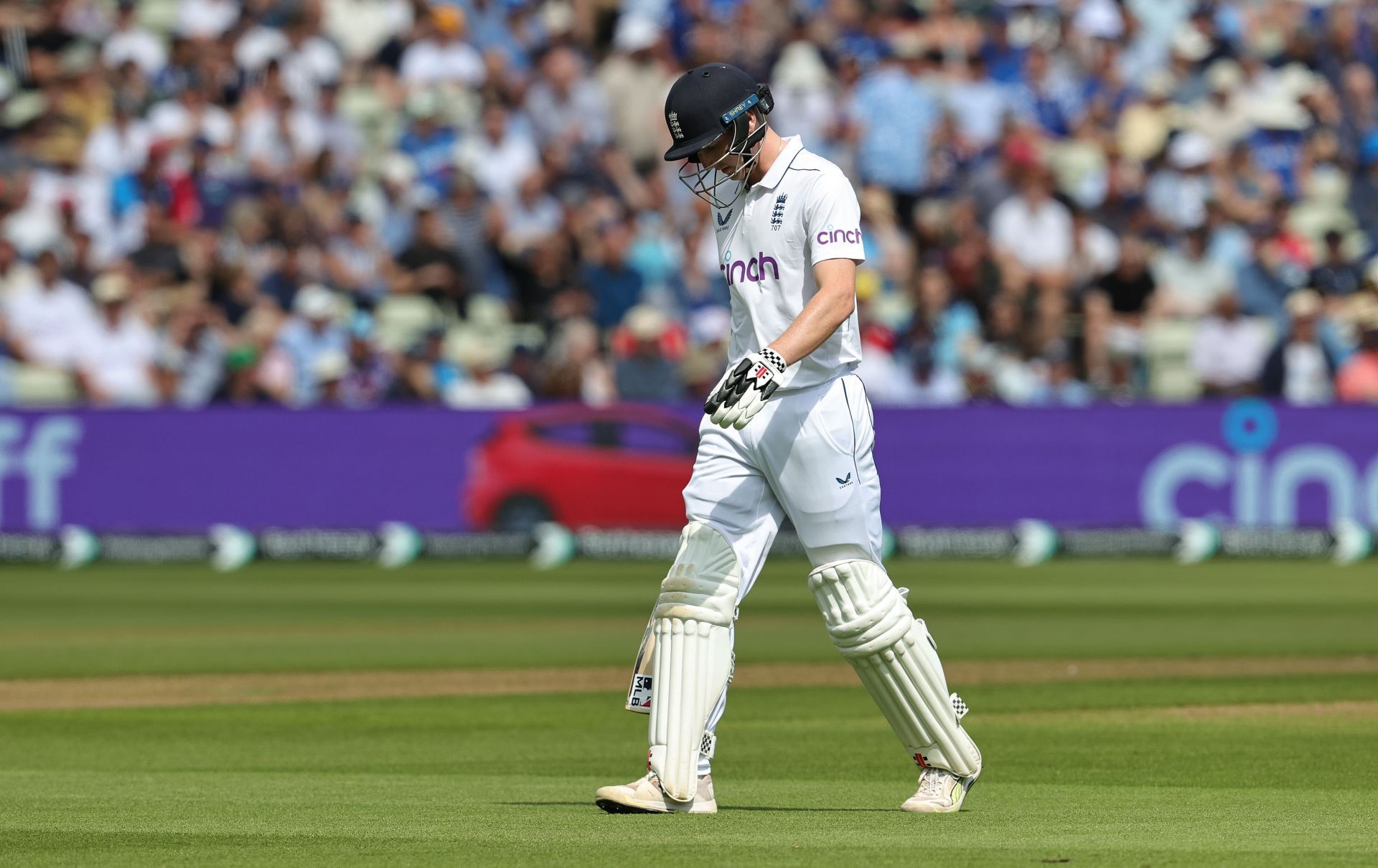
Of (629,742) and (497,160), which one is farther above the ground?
(497,160)

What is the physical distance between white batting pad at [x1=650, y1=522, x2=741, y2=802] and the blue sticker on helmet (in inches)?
43.7

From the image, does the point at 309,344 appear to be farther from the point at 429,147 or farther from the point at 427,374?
the point at 429,147

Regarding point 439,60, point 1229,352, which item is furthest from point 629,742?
point 439,60

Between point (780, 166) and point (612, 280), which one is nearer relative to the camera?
point (780, 166)

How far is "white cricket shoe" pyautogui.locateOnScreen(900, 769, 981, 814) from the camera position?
6.38 metres

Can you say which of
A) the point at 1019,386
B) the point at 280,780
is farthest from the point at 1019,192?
the point at 280,780

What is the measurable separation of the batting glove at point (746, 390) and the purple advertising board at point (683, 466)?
13.3m

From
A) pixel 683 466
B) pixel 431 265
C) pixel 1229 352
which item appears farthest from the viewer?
pixel 431 265

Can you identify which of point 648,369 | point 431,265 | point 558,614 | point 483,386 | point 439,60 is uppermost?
point 439,60

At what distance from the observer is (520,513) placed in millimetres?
19922

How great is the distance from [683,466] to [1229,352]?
4901 mm

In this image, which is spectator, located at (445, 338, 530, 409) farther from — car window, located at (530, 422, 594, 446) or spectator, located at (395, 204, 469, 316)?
spectator, located at (395, 204, 469, 316)

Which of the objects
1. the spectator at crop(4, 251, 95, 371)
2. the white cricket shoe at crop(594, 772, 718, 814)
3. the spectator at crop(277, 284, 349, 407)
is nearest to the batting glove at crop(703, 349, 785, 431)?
the white cricket shoe at crop(594, 772, 718, 814)

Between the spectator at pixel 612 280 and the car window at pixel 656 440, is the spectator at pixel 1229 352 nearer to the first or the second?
the car window at pixel 656 440
